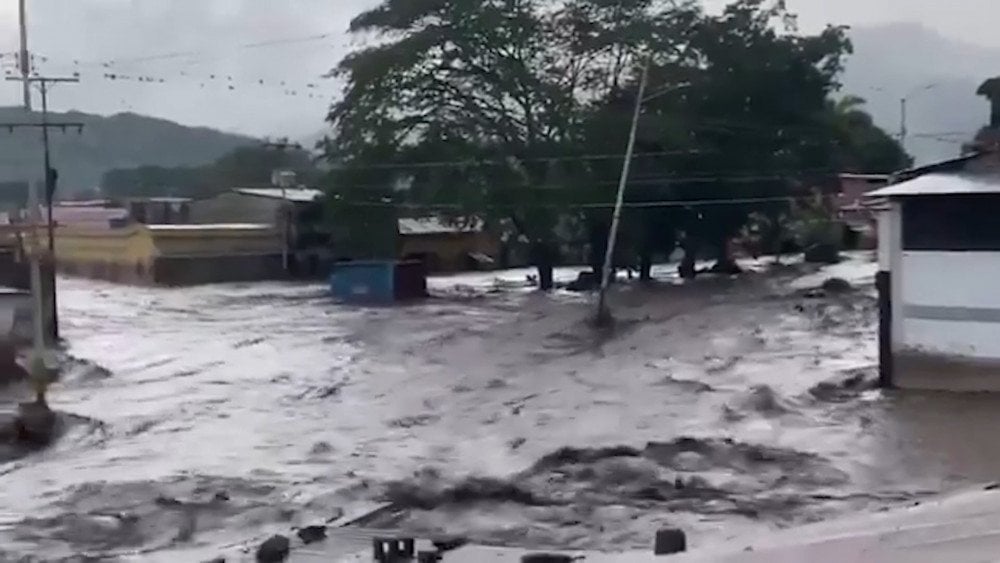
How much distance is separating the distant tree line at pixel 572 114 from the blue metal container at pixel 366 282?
1.85 metres

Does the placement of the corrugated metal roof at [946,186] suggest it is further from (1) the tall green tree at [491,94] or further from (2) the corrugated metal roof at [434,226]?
(2) the corrugated metal roof at [434,226]

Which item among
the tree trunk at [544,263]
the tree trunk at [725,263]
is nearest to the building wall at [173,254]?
the tree trunk at [544,263]

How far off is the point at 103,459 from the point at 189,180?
59798 mm

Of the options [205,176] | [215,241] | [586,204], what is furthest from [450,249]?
[586,204]

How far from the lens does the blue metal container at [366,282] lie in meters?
50.2

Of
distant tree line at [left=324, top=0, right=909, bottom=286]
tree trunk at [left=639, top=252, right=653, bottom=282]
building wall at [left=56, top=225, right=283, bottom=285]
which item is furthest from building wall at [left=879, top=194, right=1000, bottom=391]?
building wall at [left=56, top=225, right=283, bottom=285]

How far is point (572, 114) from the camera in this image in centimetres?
4997

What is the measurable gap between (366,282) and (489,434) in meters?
31.0

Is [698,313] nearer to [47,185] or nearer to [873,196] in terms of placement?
[47,185]

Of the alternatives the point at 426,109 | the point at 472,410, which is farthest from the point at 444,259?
the point at 472,410

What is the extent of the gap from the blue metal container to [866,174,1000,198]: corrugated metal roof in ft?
98.8

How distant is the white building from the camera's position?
2022 centimetres

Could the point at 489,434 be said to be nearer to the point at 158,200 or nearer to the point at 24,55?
the point at 24,55

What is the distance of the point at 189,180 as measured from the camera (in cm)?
7769
